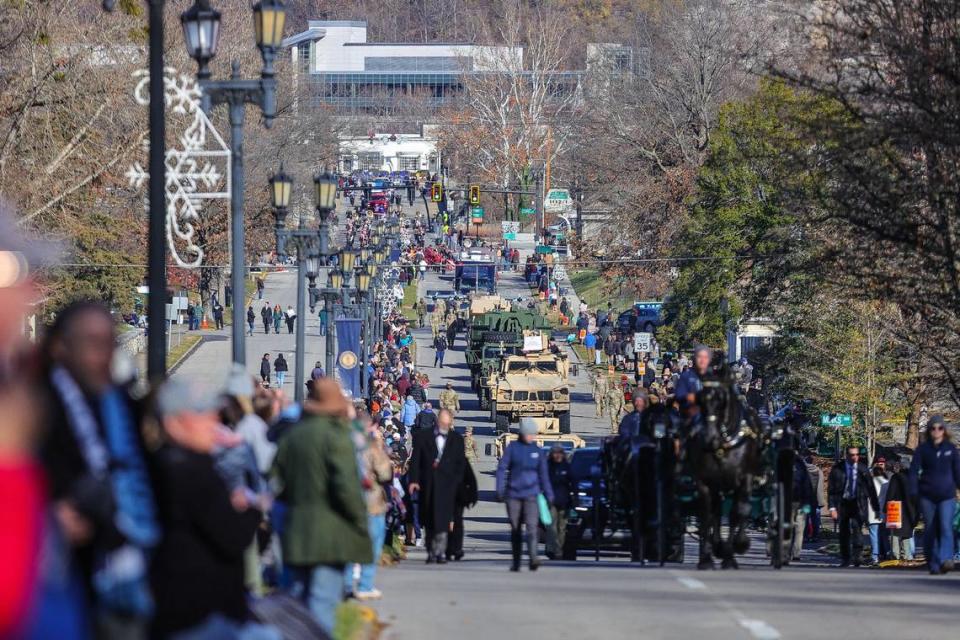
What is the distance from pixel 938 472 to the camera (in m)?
19.5

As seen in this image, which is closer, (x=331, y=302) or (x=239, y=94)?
(x=239, y=94)

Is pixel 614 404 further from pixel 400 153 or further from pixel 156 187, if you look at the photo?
pixel 400 153

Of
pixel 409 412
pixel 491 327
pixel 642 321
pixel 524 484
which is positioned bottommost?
pixel 524 484

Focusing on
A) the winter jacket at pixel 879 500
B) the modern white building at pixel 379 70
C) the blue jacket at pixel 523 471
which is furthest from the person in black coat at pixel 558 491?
the modern white building at pixel 379 70

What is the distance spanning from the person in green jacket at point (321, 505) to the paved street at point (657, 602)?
6.69 feet

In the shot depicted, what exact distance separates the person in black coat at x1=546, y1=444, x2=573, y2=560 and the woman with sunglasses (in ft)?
14.7

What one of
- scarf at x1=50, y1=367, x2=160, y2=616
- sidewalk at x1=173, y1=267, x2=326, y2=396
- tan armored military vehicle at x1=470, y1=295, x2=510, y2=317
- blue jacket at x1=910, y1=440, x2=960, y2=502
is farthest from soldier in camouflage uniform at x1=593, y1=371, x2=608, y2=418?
scarf at x1=50, y1=367, x2=160, y2=616

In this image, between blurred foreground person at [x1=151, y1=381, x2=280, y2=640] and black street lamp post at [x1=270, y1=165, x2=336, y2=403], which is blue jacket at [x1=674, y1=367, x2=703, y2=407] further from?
blurred foreground person at [x1=151, y1=381, x2=280, y2=640]

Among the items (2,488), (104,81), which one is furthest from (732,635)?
(104,81)

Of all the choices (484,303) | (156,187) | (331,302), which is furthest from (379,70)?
(156,187)

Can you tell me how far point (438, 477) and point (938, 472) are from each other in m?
5.57

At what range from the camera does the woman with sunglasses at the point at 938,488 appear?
19297 millimetres

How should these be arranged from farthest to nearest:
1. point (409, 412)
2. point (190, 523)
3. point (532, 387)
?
point (532, 387), point (409, 412), point (190, 523)

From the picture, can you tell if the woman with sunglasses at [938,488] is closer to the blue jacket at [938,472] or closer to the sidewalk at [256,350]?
the blue jacket at [938,472]
